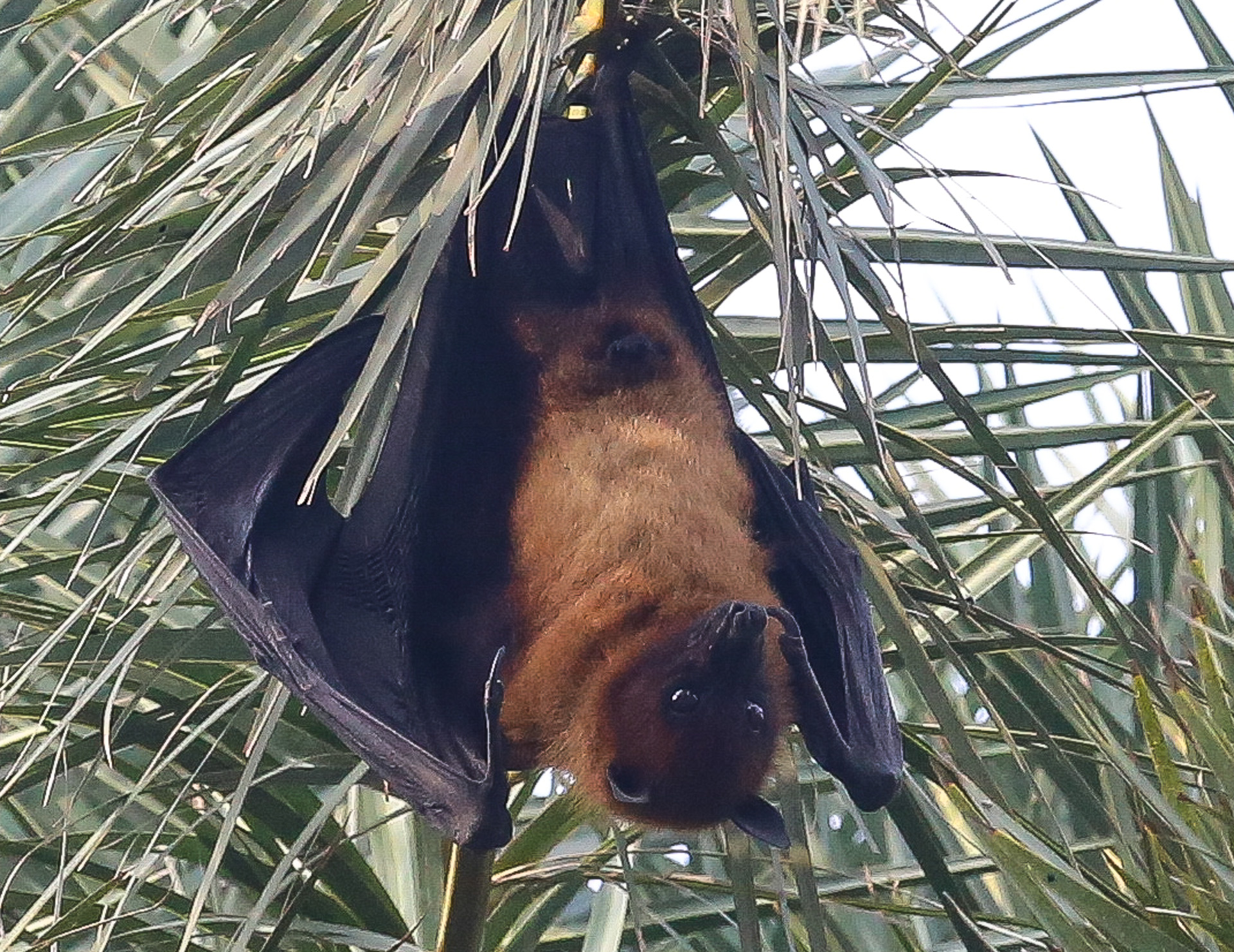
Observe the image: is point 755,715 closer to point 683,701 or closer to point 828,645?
point 683,701

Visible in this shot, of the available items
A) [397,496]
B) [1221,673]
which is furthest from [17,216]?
[1221,673]

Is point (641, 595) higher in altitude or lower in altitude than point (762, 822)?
higher

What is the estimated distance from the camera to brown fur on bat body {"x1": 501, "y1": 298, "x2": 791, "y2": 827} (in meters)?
2.24

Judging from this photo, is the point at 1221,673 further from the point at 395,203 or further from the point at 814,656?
the point at 395,203

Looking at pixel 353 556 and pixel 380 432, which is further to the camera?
pixel 353 556

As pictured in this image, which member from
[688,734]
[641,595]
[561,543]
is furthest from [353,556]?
[688,734]

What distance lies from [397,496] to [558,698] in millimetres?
350

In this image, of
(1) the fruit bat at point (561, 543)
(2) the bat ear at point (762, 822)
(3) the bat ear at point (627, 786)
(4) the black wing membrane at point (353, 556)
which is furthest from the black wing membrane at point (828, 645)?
(4) the black wing membrane at point (353, 556)

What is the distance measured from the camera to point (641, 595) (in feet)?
7.53

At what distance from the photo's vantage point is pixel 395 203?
1996 millimetres

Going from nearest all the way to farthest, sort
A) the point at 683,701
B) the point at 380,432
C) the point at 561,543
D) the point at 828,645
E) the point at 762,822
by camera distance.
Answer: the point at 380,432 → the point at 762,822 → the point at 683,701 → the point at 561,543 → the point at 828,645

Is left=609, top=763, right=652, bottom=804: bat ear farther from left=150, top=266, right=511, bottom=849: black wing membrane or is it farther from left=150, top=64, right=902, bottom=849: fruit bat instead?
left=150, top=266, right=511, bottom=849: black wing membrane

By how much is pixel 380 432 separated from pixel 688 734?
0.79 metres

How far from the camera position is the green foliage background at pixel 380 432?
160 centimetres
